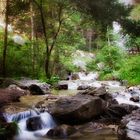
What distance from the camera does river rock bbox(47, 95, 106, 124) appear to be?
11133mm

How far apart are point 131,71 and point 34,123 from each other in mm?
14014

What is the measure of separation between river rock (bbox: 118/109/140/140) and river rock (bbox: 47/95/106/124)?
5.03 ft

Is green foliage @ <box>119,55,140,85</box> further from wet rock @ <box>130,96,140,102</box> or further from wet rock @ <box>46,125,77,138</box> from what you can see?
wet rock @ <box>46,125,77,138</box>

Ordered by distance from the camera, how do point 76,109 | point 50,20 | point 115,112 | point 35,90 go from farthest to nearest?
point 50,20 < point 35,90 < point 115,112 < point 76,109

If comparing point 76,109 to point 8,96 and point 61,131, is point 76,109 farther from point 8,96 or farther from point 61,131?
point 8,96

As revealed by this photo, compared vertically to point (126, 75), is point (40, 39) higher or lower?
higher

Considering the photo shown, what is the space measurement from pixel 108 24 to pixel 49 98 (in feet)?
18.8

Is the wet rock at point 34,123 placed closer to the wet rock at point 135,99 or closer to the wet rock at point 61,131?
the wet rock at point 61,131

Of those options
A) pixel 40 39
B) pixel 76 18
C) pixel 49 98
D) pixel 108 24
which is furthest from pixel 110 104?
pixel 40 39

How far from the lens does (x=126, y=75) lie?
80.0 feet

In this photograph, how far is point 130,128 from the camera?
9312 millimetres

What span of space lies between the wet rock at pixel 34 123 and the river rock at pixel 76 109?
1.55 feet

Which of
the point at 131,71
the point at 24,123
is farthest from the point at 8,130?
the point at 131,71

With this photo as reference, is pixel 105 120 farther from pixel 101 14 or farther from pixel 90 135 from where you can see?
pixel 101 14
